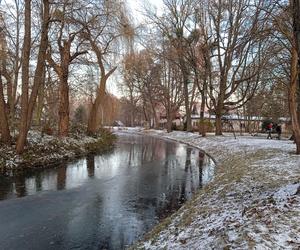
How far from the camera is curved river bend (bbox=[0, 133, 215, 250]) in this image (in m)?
6.53

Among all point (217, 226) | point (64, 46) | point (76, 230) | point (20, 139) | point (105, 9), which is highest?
point (105, 9)

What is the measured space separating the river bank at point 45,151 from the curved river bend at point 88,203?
111 cm

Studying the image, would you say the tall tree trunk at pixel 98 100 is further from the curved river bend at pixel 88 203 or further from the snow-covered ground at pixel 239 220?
the snow-covered ground at pixel 239 220

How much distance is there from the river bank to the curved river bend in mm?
1106

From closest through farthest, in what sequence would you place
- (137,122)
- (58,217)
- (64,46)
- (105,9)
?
1. (58,217)
2. (105,9)
3. (64,46)
4. (137,122)

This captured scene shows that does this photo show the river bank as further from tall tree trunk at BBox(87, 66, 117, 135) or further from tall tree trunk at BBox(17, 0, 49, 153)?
tall tree trunk at BBox(87, 66, 117, 135)

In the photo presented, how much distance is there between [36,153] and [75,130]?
34.0ft

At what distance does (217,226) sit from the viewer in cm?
565

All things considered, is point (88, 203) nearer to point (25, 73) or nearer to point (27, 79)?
point (27, 79)

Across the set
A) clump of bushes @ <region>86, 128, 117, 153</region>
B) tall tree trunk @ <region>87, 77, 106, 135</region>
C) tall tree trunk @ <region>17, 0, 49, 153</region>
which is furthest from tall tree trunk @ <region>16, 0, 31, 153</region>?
tall tree trunk @ <region>87, 77, 106, 135</region>

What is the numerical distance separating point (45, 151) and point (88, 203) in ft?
29.8

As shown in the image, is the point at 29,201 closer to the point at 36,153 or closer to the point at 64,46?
the point at 36,153

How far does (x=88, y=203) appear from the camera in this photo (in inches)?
359

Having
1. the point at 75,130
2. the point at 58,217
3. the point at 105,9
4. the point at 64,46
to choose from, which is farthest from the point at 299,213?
the point at 75,130
